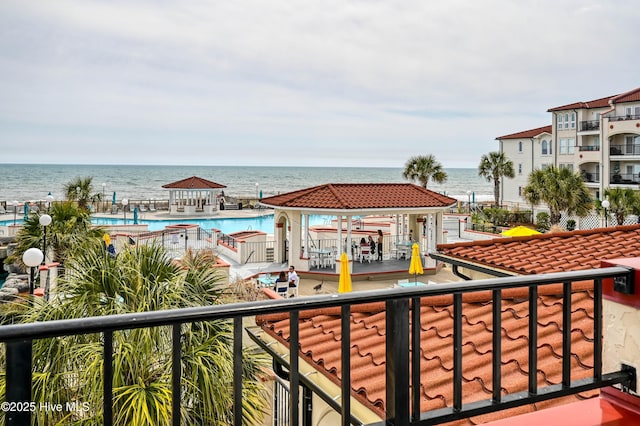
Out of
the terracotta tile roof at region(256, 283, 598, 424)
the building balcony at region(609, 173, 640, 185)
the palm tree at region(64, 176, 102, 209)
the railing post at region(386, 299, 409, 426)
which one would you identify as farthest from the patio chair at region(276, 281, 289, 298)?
the building balcony at region(609, 173, 640, 185)

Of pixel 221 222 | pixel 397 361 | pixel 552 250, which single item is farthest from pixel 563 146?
pixel 397 361

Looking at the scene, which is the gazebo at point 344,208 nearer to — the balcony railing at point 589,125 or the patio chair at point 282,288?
the patio chair at point 282,288

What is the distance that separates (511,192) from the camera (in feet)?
173

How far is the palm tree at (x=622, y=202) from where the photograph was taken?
28.6 m

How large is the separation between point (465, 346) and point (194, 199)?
41.9m

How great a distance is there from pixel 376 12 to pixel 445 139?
12151 cm

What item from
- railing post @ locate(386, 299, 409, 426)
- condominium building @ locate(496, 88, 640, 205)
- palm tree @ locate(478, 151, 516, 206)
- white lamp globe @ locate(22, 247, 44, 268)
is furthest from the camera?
palm tree @ locate(478, 151, 516, 206)

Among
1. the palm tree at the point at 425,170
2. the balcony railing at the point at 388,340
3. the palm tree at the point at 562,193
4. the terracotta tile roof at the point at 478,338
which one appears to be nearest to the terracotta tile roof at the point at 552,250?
the terracotta tile roof at the point at 478,338

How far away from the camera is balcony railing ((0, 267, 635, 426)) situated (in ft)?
4.89

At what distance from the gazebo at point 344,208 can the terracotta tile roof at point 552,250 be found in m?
12.1

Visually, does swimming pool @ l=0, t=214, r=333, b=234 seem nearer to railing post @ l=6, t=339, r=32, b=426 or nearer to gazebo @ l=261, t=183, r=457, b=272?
gazebo @ l=261, t=183, r=457, b=272

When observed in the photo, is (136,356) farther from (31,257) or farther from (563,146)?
(563,146)

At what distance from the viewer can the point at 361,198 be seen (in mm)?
22719

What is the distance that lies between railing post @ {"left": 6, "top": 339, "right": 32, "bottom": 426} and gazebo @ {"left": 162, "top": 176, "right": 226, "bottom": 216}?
40729mm
